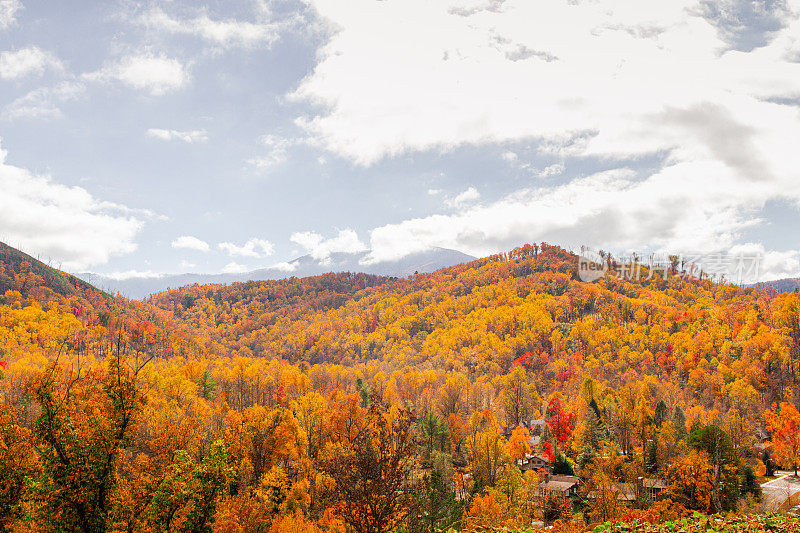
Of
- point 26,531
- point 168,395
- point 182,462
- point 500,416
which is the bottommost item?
point 500,416

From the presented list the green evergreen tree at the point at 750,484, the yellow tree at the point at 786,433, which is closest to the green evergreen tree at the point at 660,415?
the yellow tree at the point at 786,433

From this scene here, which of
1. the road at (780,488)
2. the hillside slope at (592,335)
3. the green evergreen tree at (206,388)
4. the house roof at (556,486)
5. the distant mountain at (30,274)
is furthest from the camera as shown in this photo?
the distant mountain at (30,274)

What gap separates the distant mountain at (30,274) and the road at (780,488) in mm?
186640

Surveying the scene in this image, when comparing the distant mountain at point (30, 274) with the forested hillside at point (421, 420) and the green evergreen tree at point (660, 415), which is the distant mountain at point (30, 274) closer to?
the forested hillside at point (421, 420)

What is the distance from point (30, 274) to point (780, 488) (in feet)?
667

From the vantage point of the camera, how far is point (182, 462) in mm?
12023

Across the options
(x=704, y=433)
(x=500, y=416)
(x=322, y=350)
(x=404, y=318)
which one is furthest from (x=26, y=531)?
(x=404, y=318)

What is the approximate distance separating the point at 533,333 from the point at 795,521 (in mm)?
127763

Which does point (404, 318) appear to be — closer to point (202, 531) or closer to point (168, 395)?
point (168, 395)

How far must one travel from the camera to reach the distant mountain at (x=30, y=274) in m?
145

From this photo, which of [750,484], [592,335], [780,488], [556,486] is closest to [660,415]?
[780,488]

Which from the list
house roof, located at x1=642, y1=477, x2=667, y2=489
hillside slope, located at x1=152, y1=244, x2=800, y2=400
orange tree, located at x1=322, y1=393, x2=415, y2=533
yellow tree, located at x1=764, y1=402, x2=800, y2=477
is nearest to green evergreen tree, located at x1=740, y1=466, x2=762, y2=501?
house roof, located at x1=642, y1=477, x2=667, y2=489

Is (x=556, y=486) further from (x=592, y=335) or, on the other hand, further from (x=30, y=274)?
(x=30, y=274)

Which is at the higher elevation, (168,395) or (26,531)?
(26,531)
